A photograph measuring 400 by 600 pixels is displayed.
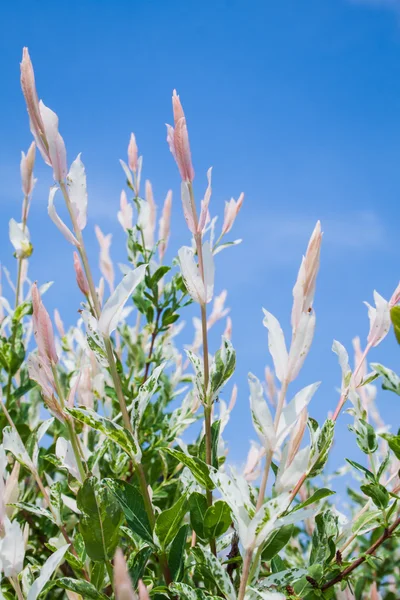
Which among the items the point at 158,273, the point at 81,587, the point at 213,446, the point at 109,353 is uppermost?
the point at 158,273

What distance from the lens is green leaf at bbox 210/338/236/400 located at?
1519 mm

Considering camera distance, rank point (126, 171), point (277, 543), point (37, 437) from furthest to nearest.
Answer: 1. point (126, 171)
2. point (37, 437)
3. point (277, 543)

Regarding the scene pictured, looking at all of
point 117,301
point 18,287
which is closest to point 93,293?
point 117,301

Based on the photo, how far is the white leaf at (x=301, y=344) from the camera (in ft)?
3.91

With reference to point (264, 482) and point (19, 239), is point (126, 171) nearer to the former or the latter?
point (19, 239)

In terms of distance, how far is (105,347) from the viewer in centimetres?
133

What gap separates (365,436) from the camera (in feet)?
5.11

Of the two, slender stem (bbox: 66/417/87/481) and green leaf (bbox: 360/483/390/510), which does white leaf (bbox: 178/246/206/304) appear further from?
green leaf (bbox: 360/483/390/510)

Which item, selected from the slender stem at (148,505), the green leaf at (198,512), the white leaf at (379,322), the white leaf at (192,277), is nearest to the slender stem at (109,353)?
the slender stem at (148,505)

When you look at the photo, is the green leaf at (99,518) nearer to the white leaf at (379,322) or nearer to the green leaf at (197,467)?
the green leaf at (197,467)

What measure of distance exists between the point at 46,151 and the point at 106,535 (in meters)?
0.78

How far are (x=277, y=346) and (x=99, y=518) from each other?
495 mm

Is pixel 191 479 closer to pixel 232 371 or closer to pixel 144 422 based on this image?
pixel 232 371

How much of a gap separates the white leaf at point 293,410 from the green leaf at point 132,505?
1.19 ft
